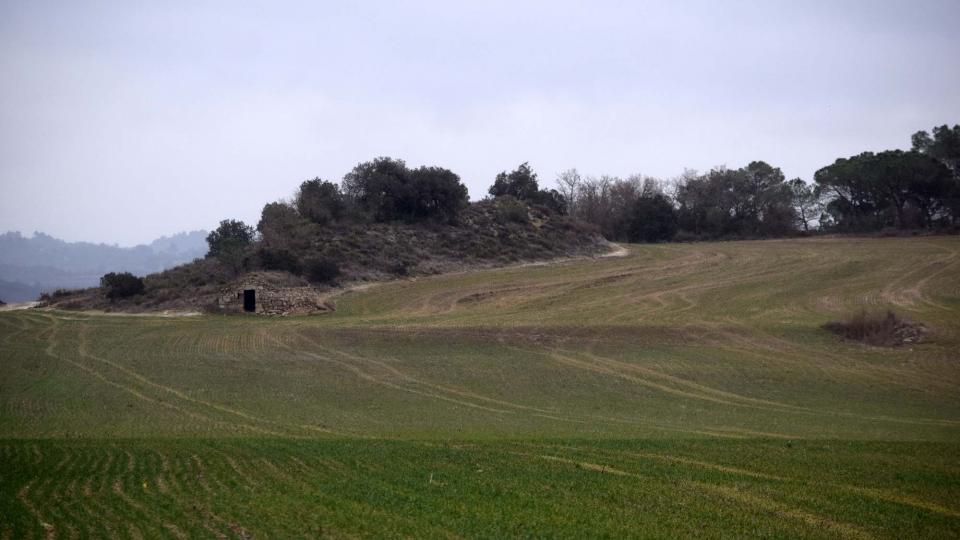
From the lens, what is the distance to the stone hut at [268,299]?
45.4 meters

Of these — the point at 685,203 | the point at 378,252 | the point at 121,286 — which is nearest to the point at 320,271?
the point at 378,252

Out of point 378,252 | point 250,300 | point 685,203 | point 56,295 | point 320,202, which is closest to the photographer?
point 250,300

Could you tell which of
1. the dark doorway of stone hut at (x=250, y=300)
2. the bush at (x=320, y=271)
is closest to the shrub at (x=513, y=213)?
the bush at (x=320, y=271)

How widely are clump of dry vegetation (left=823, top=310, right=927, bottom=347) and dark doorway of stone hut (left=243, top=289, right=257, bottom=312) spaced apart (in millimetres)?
31569

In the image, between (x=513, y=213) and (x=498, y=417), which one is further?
(x=513, y=213)

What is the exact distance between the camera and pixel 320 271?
173 feet

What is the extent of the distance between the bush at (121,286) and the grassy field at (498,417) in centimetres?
384

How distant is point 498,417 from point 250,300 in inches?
1118

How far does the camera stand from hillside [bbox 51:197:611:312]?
48688mm

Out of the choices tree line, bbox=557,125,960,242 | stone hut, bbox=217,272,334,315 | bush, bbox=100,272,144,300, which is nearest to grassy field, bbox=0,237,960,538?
stone hut, bbox=217,272,334,315

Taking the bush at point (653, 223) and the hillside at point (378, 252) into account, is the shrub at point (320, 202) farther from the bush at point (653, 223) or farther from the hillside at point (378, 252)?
the bush at point (653, 223)

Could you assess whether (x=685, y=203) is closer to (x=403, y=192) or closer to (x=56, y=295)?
(x=403, y=192)

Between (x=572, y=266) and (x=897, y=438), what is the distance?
45.9 metres

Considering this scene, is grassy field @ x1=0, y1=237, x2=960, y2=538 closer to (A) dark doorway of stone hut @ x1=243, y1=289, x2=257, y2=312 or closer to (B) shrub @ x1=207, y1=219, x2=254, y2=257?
(A) dark doorway of stone hut @ x1=243, y1=289, x2=257, y2=312
